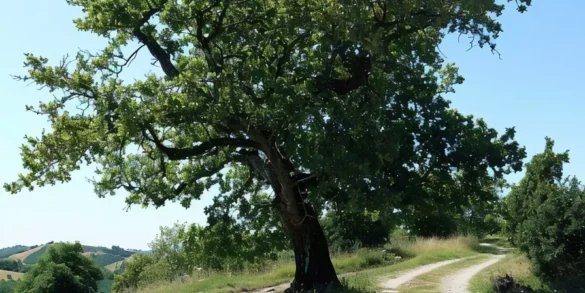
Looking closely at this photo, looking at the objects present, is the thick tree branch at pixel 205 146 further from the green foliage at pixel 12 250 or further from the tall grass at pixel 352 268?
the green foliage at pixel 12 250

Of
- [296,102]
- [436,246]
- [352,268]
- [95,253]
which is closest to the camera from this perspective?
[296,102]

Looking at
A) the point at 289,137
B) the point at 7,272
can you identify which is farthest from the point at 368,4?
the point at 7,272

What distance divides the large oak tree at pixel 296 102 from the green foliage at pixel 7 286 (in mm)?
36794

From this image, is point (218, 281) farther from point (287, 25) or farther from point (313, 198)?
point (287, 25)

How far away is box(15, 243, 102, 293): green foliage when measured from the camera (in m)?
45.8

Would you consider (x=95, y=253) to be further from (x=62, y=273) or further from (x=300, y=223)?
(x=300, y=223)

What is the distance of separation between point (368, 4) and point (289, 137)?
13.4 ft

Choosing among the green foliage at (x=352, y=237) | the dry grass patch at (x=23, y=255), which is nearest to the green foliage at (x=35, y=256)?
the dry grass patch at (x=23, y=255)

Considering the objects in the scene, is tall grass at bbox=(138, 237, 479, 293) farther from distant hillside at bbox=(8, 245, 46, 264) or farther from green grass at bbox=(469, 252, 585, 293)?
distant hillside at bbox=(8, 245, 46, 264)

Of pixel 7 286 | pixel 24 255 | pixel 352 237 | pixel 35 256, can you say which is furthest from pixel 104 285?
pixel 24 255

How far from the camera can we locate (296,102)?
494 inches

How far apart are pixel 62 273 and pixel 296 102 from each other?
142ft

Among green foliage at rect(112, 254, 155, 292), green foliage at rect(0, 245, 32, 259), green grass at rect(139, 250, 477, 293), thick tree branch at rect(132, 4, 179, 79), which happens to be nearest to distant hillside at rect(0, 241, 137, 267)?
green foliage at rect(0, 245, 32, 259)

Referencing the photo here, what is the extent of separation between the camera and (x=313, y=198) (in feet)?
46.6
